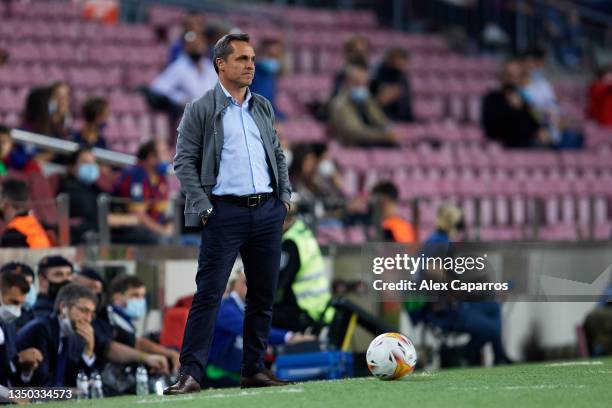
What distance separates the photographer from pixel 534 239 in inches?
551

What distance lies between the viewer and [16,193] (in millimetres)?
10211

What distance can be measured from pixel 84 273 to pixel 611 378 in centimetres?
388

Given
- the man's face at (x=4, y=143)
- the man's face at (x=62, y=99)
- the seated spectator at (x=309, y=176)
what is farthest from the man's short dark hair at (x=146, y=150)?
the man's face at (x=4, y=143)

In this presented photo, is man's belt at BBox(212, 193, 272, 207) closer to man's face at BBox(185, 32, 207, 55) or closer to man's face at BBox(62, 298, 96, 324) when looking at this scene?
man's face at BBox(62, 298, 96, 324)

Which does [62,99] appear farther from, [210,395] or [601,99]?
[601,99]

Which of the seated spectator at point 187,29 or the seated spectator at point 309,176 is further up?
the seated spectator at point 187,29

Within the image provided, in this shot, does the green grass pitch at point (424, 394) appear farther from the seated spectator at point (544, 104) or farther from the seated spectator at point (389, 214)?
the seated spectator at point (544, 104)

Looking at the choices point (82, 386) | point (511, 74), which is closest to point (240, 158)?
point (82, 386)

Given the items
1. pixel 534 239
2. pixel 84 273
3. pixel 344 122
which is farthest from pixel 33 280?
pixel 344 122

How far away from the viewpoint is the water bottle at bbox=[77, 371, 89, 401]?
30.5ft

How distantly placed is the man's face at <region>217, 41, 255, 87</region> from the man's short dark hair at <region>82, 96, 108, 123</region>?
16.9ft

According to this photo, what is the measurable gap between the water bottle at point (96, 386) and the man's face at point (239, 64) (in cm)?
266

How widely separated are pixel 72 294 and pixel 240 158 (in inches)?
85.6

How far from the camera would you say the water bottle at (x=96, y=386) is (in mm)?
9438
